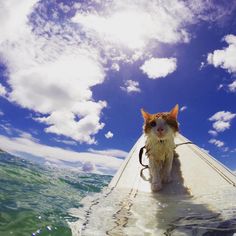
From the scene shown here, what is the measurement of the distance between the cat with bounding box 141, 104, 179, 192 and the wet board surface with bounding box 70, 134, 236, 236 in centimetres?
28

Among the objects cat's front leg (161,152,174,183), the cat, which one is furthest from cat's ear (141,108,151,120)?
cat's front leg (161,152,174,183)

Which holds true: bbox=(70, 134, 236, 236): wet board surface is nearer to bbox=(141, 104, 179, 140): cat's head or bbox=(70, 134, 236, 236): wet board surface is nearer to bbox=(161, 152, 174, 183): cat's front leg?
bbox=(161, 152, 174, 183): cat's front leg

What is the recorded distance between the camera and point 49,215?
4.55 m

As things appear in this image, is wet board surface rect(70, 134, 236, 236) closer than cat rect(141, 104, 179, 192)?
Yes

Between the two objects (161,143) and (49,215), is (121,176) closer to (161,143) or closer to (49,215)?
(161,143)

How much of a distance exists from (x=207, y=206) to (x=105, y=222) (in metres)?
2.10

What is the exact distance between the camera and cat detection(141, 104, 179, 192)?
646cm

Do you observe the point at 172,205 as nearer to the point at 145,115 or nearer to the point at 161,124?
the point at 161,124

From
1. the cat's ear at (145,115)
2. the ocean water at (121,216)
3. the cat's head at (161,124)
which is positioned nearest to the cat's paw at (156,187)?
the ocean water at (121,216)

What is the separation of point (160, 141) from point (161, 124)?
0.53m

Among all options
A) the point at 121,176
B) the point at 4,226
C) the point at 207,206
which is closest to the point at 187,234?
the point at 207,206

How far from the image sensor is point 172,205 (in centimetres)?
564

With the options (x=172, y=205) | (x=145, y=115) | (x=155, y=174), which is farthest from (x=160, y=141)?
(x=172, y=205)

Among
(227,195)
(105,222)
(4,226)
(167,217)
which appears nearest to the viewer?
(4,226)
